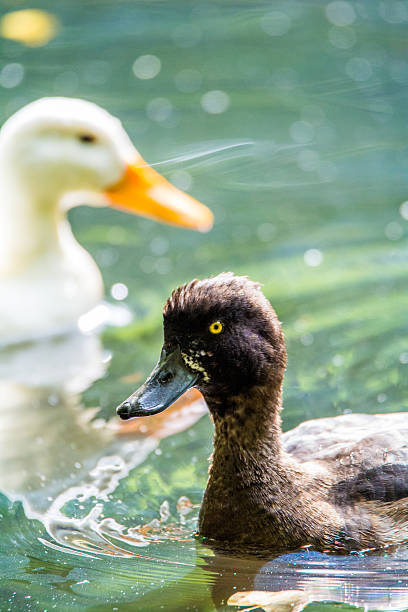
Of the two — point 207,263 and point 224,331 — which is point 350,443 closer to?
point 224,331

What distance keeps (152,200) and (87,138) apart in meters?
0.64

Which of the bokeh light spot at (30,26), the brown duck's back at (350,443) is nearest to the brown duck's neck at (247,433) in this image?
the brown duck's back at (350,443)

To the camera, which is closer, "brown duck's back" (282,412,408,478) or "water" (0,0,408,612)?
"water" (0,0,408,612)

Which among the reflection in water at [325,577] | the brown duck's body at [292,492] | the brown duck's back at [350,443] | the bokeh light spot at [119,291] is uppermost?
the bokeh light spot at [119,291]

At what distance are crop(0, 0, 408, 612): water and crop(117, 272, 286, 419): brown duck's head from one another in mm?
743

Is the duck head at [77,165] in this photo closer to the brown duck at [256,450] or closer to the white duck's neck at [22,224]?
the white duck's neck at [22,224]

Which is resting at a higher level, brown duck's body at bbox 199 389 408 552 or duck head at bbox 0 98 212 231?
duck head at bbox 0 98 212 231

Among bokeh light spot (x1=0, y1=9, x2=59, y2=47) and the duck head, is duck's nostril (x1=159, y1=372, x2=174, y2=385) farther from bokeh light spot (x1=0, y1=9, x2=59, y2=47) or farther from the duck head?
bokeh light spot (x1=0, y1=9, x2=59, y2=47)

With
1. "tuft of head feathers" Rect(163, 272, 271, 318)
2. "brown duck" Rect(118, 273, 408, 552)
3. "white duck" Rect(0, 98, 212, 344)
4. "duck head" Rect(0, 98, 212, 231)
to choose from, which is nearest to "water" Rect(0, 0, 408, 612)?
"brown duck" Rect(118, 273, 408, 552)

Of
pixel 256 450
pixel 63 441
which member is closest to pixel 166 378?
pixel 256 450

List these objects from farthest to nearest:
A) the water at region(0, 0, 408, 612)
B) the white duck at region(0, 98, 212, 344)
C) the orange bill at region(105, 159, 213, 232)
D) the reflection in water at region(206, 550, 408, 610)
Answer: the orange bill at region(105, 159, 213, 232), the white duck at region(0, 98, 212, 344), the water at region(0, 0, 408, 612), the reflection in water at region(206, 550, 408, 610)

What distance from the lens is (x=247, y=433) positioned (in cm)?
427

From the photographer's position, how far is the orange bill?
283 inches

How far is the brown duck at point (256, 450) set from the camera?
4035 mm
